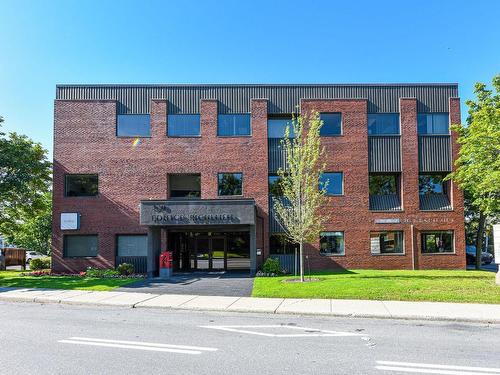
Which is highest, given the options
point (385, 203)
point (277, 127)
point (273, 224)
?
point (277, 127)

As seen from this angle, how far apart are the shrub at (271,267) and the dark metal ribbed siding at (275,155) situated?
18.8 ft

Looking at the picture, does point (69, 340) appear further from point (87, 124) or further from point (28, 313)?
point (87, 124)

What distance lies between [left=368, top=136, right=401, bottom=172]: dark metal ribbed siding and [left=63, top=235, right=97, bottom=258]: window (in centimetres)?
1721

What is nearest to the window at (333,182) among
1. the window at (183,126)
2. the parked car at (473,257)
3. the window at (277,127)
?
the window at (277,127)

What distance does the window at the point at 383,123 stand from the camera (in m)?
26.6

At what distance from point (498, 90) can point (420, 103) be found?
4.16m

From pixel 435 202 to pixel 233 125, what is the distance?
13059 millimetres

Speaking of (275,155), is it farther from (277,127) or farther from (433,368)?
(433,368)

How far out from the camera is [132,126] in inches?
1050

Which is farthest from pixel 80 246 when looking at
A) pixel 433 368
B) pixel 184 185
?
pixel 433 368

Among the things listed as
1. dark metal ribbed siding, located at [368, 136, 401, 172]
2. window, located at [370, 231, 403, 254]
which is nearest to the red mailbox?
window, located at [370, 231, 403, 254]

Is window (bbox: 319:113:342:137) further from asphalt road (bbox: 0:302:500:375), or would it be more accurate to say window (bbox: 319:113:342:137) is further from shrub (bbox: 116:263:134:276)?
asphalt road (bbox: 0:302:500:375)

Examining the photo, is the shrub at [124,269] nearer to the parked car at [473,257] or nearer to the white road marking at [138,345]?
the white road marking at [138,345]

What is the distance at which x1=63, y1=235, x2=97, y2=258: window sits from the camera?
85.4 ft
